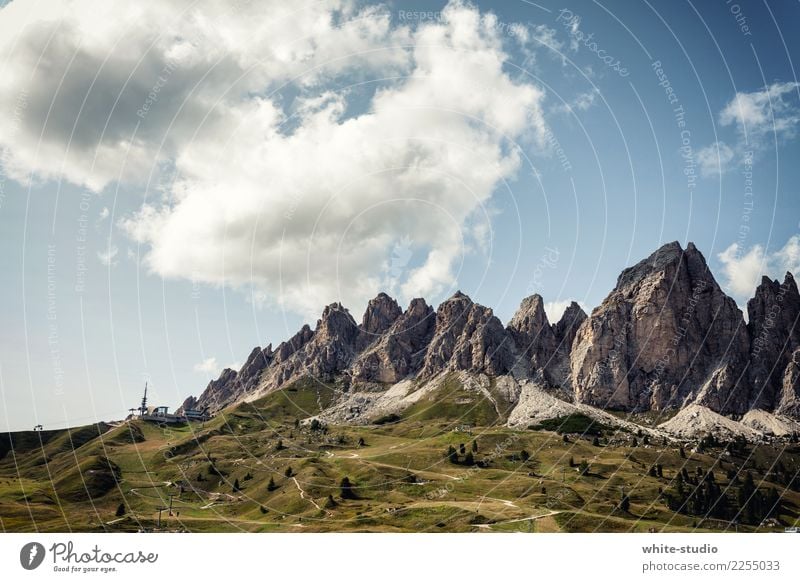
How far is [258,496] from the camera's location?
183 meters

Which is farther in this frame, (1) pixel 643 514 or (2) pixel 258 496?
(2) pixel 258 496

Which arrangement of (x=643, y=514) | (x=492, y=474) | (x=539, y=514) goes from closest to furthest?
(x=539, y=514)
(x=643, y=514)
(x=492, y=474)
